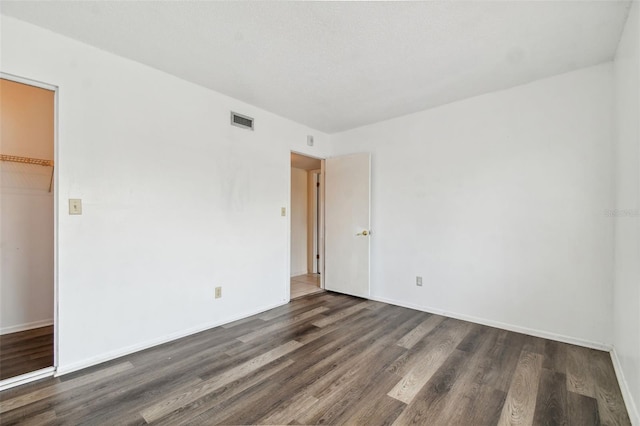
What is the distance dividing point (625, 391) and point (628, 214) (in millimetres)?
1133

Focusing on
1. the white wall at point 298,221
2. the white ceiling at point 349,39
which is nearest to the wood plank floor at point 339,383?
the white ceiling at point 349,39

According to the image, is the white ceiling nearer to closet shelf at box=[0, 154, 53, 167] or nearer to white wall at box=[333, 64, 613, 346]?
white wall at box=[333, 64, 613, 346]

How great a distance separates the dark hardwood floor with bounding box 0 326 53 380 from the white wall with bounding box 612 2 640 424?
3.91m

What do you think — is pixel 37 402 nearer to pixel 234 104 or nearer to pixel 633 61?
pixel 234 104

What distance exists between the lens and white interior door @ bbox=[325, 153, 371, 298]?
3877 mm

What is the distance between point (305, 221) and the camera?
590cm

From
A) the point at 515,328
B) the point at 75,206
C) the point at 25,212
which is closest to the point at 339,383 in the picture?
the point at 515,328

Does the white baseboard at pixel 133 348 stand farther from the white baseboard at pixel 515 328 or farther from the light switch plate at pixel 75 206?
the white baseboard at pixel 515 328

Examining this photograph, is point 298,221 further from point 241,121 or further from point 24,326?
point 24,326

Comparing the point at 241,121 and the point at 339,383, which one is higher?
the point at 241,121

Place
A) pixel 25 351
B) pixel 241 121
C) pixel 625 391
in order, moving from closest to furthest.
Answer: pixel 625 391 → pixel 25 351 → pixel 241 121

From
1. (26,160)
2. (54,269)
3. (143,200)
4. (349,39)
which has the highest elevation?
(349,39)

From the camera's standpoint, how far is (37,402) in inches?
67.7

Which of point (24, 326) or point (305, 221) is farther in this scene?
point (305, 221)
